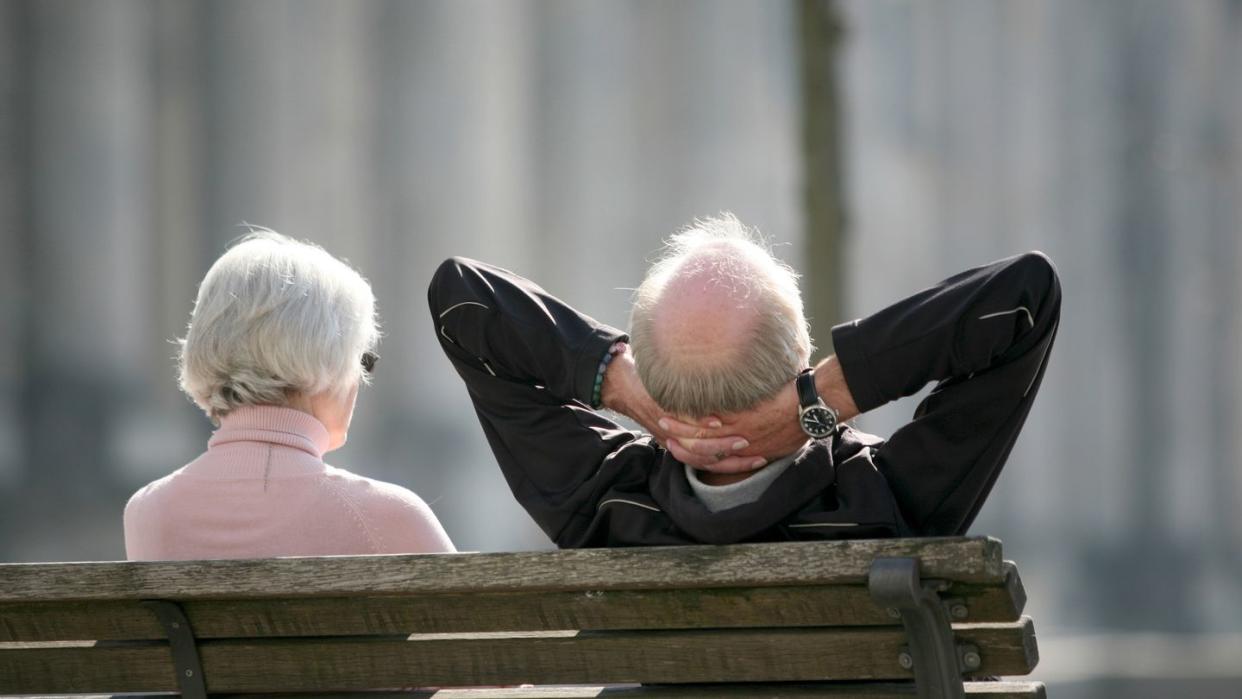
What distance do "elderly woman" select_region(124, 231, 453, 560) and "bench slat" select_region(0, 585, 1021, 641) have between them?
0.36 m

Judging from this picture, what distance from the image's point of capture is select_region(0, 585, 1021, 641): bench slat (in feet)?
6.09

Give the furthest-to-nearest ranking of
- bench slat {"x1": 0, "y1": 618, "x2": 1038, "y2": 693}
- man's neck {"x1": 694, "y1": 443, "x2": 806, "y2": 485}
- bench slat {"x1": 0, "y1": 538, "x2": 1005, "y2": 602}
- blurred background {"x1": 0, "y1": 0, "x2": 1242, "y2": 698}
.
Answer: blurred background {"x1": 0, "y1": 0, "x2": 1242, "y2": 698}, man's neck {"x1": 694, "y1": 443, "x2": 806, "y2": 485}, bench slat {"x1": 0, "y1": 618, "x2": 1038, "y2": 693}, bench slat {"x1": 0, "y1": 538, "x2": 1005, "y2": 602}

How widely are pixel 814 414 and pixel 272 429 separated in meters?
0.90

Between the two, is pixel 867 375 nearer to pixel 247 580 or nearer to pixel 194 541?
pixel 247 580

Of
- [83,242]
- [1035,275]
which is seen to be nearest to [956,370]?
[1035,275]

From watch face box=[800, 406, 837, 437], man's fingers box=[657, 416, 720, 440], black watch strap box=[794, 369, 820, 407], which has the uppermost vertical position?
black watch strap box=[794, 369, 820, 407]

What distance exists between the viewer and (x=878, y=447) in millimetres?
2213

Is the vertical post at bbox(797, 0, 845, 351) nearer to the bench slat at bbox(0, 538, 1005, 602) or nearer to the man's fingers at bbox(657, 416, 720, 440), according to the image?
the man's fingers at bbox(657, 416, 720, 440)

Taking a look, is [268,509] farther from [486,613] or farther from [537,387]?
[486,613]

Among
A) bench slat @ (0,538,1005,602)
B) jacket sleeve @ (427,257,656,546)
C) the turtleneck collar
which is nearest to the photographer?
bench slat @ (0,538,1005,602)

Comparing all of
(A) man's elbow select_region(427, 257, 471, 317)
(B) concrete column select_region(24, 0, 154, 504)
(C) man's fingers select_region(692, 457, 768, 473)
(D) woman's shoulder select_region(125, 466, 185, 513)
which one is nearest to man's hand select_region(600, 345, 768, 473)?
(C) man's fingers select_region(692, 457, 768, 473)

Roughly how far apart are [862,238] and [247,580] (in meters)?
4.22

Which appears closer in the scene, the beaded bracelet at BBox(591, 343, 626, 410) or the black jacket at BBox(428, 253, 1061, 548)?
the black jacket at BBox(428, 253, 1061, 548)

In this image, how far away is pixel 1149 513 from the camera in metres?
5.92
